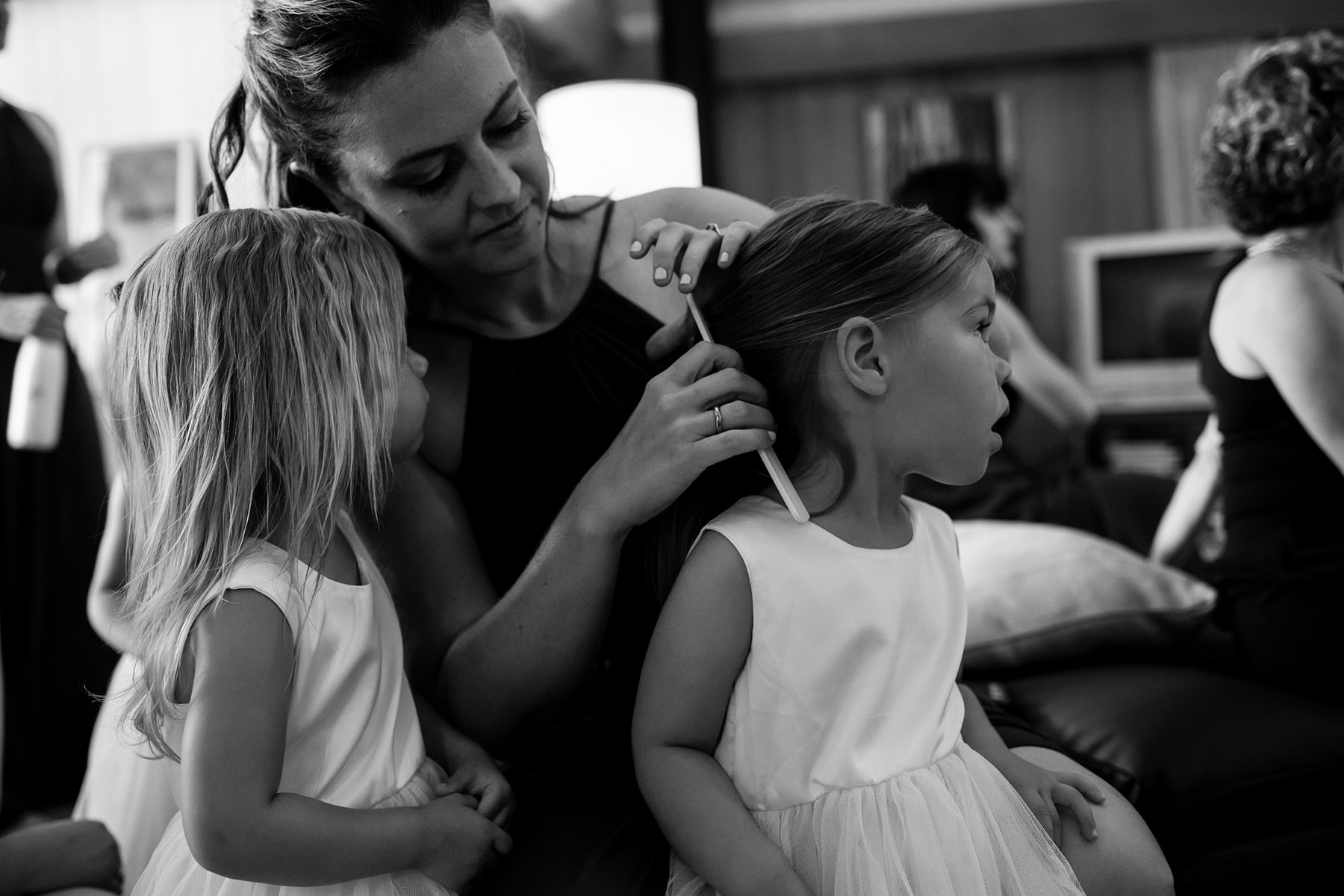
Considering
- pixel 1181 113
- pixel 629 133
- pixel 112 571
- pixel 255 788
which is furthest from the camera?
pixel 1181 113

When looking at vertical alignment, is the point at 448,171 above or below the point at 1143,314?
above

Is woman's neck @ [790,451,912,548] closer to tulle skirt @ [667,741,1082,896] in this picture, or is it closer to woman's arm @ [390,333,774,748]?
woman's arm @ [390,333,774,748]

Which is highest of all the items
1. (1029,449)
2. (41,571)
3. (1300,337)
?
(1300,337)

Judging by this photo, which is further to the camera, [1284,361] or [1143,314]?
[1143,314]

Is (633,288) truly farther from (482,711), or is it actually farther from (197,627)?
(197,627)

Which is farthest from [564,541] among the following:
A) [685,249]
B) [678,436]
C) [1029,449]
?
[1029,449]

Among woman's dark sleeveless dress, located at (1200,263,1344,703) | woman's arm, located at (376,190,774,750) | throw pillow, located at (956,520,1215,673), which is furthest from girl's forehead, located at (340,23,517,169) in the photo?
woman's dark sleeveless dress, located at (1200,263,1344,703)

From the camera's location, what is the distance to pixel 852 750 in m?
0.85

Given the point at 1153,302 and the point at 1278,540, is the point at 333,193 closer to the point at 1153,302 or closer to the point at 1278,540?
the point at 1278,540

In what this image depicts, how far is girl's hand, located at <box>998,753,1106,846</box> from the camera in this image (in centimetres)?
90

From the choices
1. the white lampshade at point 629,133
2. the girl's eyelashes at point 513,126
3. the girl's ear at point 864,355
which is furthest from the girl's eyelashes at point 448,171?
the white lampshade at point 629,133

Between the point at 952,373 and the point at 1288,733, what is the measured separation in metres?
0.64

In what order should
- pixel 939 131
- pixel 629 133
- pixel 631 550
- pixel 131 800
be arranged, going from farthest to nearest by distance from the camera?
pixel 939 131 → pixel 629 133 → pixel 131 800 → pixel 631 550

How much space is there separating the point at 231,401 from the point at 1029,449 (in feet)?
9.09
